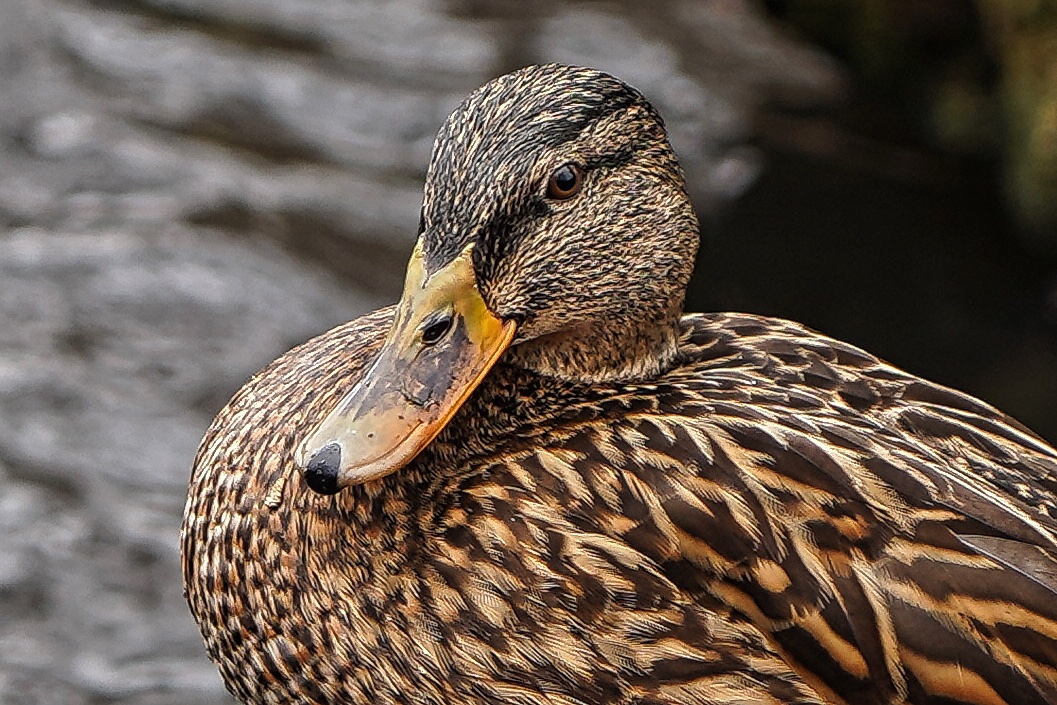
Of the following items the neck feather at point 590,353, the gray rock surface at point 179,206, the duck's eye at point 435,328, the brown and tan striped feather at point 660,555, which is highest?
the duck's eye at point 435,328

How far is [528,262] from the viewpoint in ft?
12.0

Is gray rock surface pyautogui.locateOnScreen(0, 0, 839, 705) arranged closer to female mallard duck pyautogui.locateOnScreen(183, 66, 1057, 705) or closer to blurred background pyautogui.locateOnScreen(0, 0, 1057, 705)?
blurred background pyautogui.locateOnScreen(0, 0, 1057, 705)

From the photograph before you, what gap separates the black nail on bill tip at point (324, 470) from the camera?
3412mm

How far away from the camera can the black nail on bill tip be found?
3.41 m

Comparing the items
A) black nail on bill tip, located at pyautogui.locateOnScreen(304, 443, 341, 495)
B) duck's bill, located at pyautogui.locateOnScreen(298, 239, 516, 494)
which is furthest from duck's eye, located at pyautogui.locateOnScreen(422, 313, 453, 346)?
black nail on bill tip, located at pyautogui.locateOnScreen(304, 443, 341, 495)

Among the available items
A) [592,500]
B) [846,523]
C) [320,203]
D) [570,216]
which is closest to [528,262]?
[570,216]

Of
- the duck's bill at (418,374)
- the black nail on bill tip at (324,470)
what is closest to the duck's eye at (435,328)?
the duck's bill at (418,374)

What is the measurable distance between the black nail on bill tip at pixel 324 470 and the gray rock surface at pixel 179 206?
228cm

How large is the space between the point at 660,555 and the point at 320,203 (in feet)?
14.1

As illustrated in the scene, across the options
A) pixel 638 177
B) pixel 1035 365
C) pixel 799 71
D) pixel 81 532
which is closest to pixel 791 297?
pixel 1035 365

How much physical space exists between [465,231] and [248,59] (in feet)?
17.5

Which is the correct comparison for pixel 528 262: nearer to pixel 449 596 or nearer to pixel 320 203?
pixel 449 596

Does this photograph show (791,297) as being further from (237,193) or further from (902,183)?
(237,193)

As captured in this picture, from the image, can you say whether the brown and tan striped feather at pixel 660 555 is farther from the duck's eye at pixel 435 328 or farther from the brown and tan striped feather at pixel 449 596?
the duck's eye at pixel 435 328
